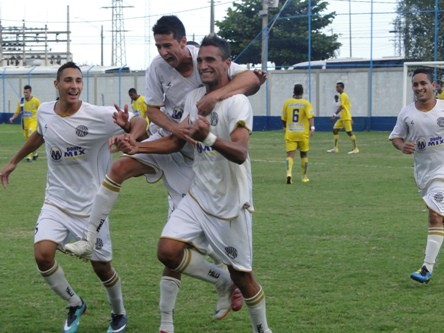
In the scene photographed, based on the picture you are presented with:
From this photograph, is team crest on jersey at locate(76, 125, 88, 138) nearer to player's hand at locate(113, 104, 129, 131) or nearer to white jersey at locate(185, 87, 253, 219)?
player's hand at locate(113, 104, 129, 131)

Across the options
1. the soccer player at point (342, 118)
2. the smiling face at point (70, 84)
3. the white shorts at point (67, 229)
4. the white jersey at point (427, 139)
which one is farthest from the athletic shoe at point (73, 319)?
the soccer player at point (342, 118)

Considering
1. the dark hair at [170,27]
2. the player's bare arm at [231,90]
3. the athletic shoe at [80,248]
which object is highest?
the dark hair at [170,27]

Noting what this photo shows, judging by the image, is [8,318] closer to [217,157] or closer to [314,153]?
[217,157]

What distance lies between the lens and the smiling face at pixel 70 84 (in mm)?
7707

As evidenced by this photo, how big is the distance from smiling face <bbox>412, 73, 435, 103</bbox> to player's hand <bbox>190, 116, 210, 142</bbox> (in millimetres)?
4199

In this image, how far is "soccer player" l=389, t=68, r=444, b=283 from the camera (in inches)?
389

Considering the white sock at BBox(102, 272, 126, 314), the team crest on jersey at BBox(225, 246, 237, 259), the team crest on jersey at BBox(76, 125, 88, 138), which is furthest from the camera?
the white sock at BBox(102, 272, 126, 314)

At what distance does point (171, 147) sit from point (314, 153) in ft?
75.3

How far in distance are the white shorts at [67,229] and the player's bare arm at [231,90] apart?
1533mm

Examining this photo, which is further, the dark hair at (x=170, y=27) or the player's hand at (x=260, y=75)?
the player's hand at (x=260, y=75)

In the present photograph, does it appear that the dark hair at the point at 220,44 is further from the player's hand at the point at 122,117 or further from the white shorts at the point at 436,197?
the white shorts at the point at 436,197

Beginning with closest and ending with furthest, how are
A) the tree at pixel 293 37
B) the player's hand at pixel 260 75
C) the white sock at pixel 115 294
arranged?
the player's hand at pixel 260 75, the white sock at pixel 115 294, the tree at pixel 293 37

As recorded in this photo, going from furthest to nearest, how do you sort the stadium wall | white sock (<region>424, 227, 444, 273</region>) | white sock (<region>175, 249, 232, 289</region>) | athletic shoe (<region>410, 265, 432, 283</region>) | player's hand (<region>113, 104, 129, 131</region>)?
the stadium wall < white sock (<region>424, 227, 444, 273</region>) < athletic shoe (<region>410, 265, 432, 283</region>) < player's hand (<region>113, 104, 129, 131</region>) < white sock (<region>175, 249, 232, 289</region>)

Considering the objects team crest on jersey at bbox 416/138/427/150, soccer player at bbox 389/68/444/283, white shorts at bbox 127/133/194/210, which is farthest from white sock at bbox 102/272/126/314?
team crest on jersey at bbox 416/138/427/150
